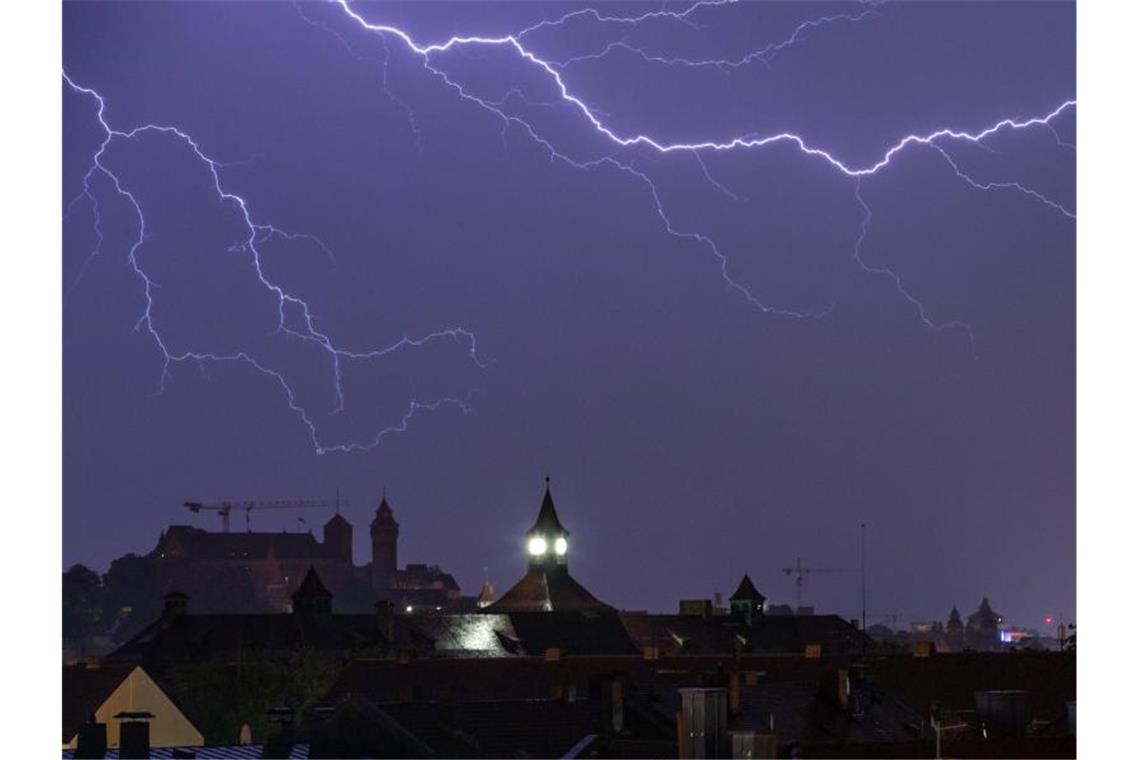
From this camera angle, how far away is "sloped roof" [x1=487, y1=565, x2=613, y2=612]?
69312 mm

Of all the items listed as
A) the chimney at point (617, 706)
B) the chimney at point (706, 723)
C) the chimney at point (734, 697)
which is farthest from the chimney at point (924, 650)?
the chimney at point (706, 723)

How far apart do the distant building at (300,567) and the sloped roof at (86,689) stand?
2845 inches

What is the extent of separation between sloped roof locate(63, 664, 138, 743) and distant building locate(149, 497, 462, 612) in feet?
237

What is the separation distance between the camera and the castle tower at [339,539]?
131m

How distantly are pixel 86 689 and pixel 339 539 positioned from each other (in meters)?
94.2

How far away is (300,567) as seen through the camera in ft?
415

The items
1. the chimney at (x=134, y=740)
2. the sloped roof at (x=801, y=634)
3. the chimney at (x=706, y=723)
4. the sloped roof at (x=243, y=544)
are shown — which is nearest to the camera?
the chimney at (x=706, y=723)

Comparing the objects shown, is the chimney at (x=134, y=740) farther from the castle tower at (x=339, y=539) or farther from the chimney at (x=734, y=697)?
the castle tower at (x=339, y=539)

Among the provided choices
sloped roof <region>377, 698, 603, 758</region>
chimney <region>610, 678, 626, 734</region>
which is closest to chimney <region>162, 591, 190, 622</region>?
sloped roof <region>377, 698, 603, 758</region>

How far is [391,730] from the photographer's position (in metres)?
24.1
